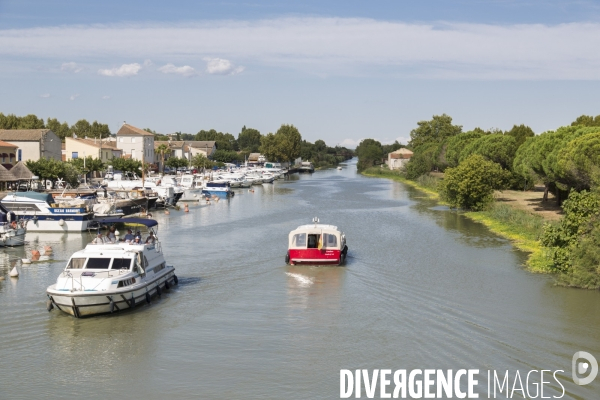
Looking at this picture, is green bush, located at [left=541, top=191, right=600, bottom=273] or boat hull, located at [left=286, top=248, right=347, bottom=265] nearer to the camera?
green bush, located at [left=541, top=191, right=600, bottom=273]

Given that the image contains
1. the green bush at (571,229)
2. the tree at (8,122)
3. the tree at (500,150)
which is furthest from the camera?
the tree at (8,122)

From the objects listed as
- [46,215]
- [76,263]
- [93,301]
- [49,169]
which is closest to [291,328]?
[93,301]

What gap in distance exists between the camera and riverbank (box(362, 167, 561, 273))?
123 ft

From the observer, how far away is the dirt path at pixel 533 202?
5614 cm

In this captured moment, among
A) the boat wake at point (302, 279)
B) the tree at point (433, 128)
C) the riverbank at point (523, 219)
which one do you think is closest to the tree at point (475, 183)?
the riverbank at point (523, 219)

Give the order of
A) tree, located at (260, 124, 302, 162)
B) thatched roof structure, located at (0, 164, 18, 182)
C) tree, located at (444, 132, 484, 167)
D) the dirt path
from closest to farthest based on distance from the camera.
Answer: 1. the dirt path
2. thatched roof structure, located at (0, 164, 18, 182)
3. tree, located at (444, 132, 484, 167)
4. tree, located at (260, 124, 302, 162)

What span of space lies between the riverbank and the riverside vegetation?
0.07 m

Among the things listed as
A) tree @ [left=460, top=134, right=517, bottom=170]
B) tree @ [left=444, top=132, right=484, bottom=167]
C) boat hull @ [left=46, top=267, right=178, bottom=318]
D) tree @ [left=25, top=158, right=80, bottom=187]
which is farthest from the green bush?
tree @ [left=444, top=132, right=484, bottom=167]

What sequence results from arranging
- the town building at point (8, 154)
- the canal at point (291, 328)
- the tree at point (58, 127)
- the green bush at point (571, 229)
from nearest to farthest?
the canal at point (291, 328) → the green bush at point (571, 229) → the town building at point (8, 154) → the tree at point (58, 127)

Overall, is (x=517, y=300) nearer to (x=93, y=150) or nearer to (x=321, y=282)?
(x=321, y=282)

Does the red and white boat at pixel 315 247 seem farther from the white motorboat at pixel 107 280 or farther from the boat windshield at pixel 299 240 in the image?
the white motorboat at pixel 107 280

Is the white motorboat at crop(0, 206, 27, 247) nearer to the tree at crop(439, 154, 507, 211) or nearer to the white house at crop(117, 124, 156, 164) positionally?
the tree at crop(439, 154, 507, 211)

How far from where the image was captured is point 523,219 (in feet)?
166

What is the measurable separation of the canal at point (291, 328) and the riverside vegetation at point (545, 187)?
142 cm
